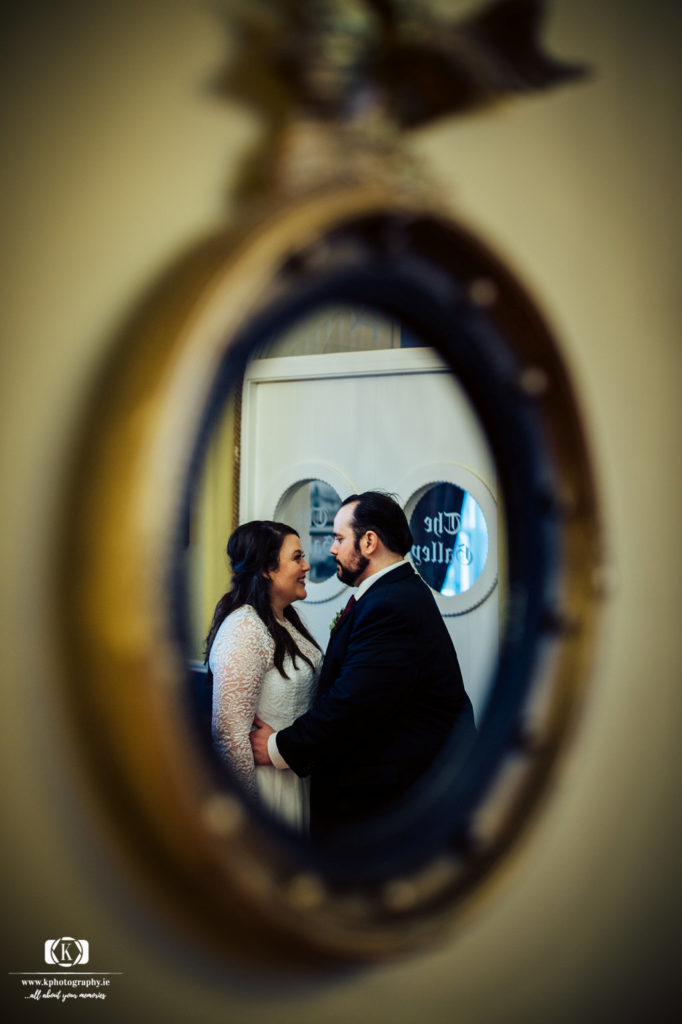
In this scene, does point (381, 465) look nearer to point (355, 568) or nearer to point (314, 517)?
point (314, 517)

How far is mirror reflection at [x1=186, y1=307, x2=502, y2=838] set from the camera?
1.16 m

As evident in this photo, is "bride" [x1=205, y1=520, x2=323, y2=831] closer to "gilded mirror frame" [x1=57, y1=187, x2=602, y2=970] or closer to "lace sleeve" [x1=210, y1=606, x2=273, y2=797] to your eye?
"lace sleeve" [x1=210, y1=606, x2=273, y2=797]

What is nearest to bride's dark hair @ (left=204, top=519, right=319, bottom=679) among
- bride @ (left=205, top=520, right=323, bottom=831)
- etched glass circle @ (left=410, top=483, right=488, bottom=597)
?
bride @ (left=205, top=520, right=323, bottom=831)

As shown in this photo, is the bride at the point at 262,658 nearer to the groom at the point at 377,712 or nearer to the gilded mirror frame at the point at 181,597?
the groom at the point at 377,712

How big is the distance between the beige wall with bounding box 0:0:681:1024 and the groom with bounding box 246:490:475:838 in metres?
0.27

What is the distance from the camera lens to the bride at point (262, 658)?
1.22 m

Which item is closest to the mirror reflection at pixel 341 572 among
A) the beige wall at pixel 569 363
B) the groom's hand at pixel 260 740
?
the groom's hand at pixel 260 740

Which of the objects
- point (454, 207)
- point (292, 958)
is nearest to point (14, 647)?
point (292, 958)

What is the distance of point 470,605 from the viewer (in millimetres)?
1861

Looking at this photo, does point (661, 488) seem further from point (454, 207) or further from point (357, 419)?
point (357, 419)

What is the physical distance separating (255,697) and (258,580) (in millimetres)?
216

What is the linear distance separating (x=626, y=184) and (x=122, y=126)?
1.99 ft

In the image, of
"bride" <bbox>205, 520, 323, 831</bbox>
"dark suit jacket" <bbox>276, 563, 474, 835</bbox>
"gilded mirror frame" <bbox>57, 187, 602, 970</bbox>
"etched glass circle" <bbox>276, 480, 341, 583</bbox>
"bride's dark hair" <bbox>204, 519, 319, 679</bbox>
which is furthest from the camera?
"etched glass circle" <bbox>276, 480, 341, 583</bbox>

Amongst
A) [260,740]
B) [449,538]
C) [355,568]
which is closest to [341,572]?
[355,568]
